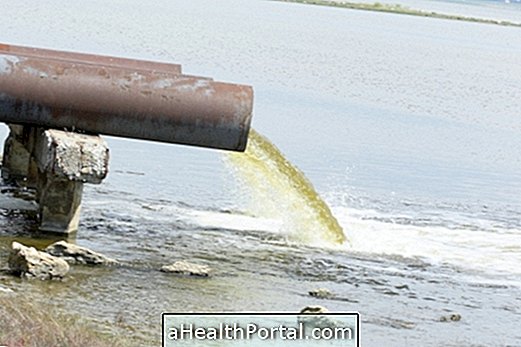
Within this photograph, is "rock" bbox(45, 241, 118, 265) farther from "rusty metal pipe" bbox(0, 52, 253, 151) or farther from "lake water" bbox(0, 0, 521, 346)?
"rusty metal pipe" bbox(0, 52, 253, 151)

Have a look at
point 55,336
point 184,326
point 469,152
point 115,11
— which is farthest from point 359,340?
point 115,11

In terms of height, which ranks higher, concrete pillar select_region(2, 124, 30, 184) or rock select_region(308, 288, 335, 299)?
concrete pillar select_region(2, 124, 30, 184)

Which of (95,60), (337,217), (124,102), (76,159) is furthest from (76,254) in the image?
(337,217)

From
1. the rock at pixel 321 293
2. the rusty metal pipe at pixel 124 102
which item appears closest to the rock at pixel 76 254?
the rusty metal pipe at pixel 124 102

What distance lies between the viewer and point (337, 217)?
18.7 metres

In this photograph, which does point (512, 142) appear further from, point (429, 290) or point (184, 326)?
point (184, 326)

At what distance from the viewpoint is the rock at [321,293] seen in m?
13.9

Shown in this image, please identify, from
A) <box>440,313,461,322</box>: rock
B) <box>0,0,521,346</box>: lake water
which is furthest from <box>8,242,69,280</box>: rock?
<box>440,313,461,322</box>: rock

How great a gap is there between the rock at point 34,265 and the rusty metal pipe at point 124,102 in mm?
2242

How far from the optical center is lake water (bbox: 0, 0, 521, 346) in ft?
43.7

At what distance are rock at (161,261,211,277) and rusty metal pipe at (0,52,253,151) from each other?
1699mm

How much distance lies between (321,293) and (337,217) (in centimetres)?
479

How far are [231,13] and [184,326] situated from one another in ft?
245

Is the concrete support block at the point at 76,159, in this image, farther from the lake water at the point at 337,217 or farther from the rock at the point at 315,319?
the rock at the point at 315,319
